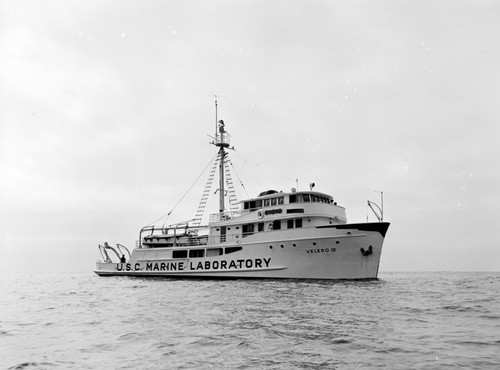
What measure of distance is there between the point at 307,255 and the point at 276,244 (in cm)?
253

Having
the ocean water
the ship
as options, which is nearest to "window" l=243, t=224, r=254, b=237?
the ship

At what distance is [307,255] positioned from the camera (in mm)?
28859

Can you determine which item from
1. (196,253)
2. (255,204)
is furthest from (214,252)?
(255,204)

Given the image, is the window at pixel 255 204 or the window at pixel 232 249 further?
the window at pixel 255 204

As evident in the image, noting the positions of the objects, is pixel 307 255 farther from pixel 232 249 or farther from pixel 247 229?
pixel 232 249

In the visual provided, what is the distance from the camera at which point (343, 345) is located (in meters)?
9.25

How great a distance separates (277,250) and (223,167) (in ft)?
42.9

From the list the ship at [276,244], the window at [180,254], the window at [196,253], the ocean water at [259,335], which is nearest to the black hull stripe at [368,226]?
the ship at [276,244]

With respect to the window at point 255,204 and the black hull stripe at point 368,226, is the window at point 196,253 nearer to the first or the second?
the window at point 255,204

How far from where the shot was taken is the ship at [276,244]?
28.1 metres

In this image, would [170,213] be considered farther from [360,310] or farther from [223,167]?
[360,310]

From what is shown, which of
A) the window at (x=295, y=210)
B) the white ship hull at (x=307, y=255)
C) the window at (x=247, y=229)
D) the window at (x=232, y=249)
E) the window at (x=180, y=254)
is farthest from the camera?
the window at (x=180, y=254)

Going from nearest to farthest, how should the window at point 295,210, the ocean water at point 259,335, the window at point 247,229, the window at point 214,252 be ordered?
the ocean water at point 259,335 → the window at point 295,210 → the window at point 247,229 → the window at point 214,252

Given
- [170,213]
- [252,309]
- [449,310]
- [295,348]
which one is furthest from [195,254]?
[295,348]
